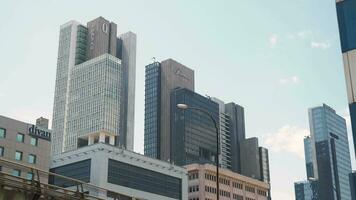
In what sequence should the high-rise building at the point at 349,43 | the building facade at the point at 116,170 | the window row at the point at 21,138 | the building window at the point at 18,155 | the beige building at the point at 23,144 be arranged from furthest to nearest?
1. the building facade at the point at 116,170
2. the building window at the point at 18,155
3. the beige building at the point at 23,144
4. the window row at the point at 21,138
5. the high-rise building at the point at 349,43

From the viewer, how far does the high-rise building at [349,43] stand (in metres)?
26.3

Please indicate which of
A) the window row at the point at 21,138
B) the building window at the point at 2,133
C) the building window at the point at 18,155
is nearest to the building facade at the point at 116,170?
the window row at the point at 21,138

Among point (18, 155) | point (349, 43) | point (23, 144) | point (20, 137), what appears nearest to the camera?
point (349, 43)

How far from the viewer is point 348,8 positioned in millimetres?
28031

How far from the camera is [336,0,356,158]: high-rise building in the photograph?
86.3 ft

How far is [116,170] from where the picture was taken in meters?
127

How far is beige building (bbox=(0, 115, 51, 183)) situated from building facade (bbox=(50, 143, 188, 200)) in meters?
9.42

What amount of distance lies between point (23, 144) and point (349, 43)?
9065 centimetres

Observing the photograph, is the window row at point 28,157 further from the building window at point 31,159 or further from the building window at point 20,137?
the building window at point 20,137

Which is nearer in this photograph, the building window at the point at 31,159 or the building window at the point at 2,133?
the building window at the point at 2,133

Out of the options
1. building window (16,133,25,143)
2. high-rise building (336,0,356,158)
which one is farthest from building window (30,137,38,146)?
high-rise building (336,0,356,158)

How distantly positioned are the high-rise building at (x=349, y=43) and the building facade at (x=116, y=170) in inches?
3756

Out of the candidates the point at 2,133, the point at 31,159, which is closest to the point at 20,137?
the point at 2,133

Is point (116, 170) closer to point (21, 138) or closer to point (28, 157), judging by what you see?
point (28, 157)
